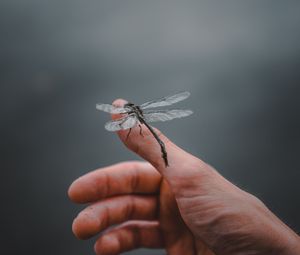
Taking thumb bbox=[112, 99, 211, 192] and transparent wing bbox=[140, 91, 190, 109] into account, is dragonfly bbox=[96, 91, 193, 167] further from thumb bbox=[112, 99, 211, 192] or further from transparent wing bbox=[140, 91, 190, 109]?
transparent wing bbox=[140, 91, 190, 109]

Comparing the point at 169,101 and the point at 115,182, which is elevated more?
the point at 169,101

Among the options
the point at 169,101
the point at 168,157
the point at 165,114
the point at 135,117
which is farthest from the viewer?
the point at 169,101

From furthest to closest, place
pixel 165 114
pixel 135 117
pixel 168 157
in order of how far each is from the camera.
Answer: pixel 165 114 < pixel 135 117 < pixel 168 157

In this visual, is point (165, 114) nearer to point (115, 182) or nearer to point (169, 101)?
point (169, 101)

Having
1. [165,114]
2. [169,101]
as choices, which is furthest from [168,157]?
[169,101]

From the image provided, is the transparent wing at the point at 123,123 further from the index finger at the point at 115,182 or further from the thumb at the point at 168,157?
the index finger at the point at 115,182

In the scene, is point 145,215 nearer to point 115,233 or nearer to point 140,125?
point 115,233

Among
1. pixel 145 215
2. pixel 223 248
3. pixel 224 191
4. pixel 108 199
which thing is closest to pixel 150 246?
pixel 145 215
